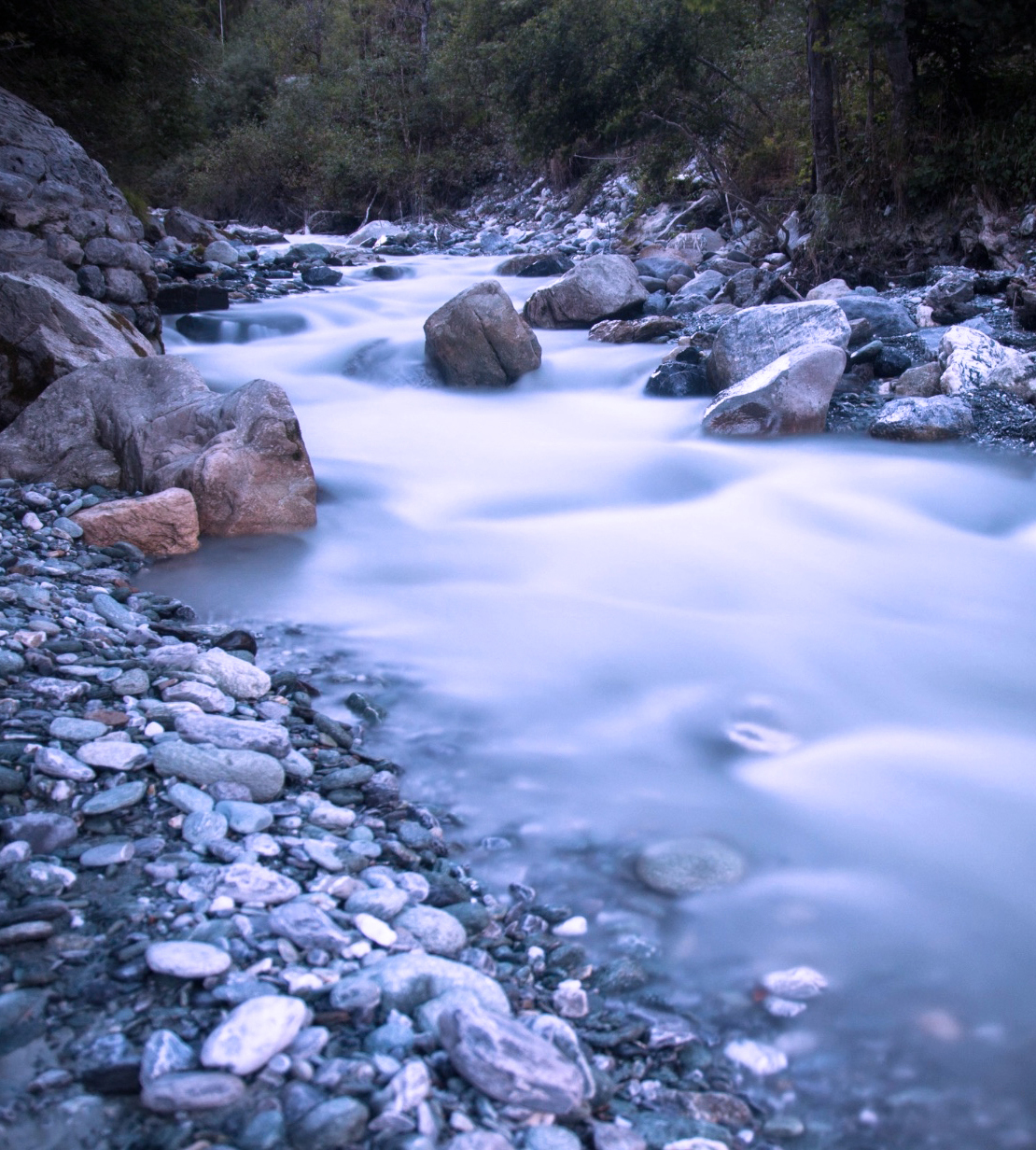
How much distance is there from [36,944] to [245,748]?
862mm

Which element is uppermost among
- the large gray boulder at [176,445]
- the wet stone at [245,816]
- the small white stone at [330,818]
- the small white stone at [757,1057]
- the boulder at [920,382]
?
the boulder at [920,382]

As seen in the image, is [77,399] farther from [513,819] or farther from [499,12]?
[499,12]

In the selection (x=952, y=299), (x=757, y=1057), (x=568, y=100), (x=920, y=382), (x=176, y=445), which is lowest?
(x=757, y=1057)

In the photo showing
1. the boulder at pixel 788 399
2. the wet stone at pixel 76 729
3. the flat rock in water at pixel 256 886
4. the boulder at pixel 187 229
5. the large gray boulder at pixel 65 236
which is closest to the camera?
the flat rock in water at pixel 256 886

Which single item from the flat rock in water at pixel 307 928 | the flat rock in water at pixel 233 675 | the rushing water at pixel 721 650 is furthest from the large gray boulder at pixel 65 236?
the flat rock in water at pixel 307 928

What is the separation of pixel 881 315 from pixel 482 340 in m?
3.35

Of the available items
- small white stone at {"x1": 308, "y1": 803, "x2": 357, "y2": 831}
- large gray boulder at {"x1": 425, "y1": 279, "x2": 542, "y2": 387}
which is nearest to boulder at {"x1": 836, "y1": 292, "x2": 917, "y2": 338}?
large gray boulder at {"x1": 425, "y1": 279, "x2": 542, "y2": 387}

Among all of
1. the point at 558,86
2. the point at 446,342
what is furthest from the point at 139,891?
the point at 558,86

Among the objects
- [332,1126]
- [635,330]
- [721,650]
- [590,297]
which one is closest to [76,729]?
[332,1126]

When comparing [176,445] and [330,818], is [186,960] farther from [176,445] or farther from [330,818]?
[176,445]

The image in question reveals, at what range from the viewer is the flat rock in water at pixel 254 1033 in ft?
4.89

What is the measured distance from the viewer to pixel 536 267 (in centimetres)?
1345

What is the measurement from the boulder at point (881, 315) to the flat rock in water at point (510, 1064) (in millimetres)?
7130

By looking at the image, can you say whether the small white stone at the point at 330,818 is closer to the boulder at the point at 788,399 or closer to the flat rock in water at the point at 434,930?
the flat rock in water at the point at 434,930
